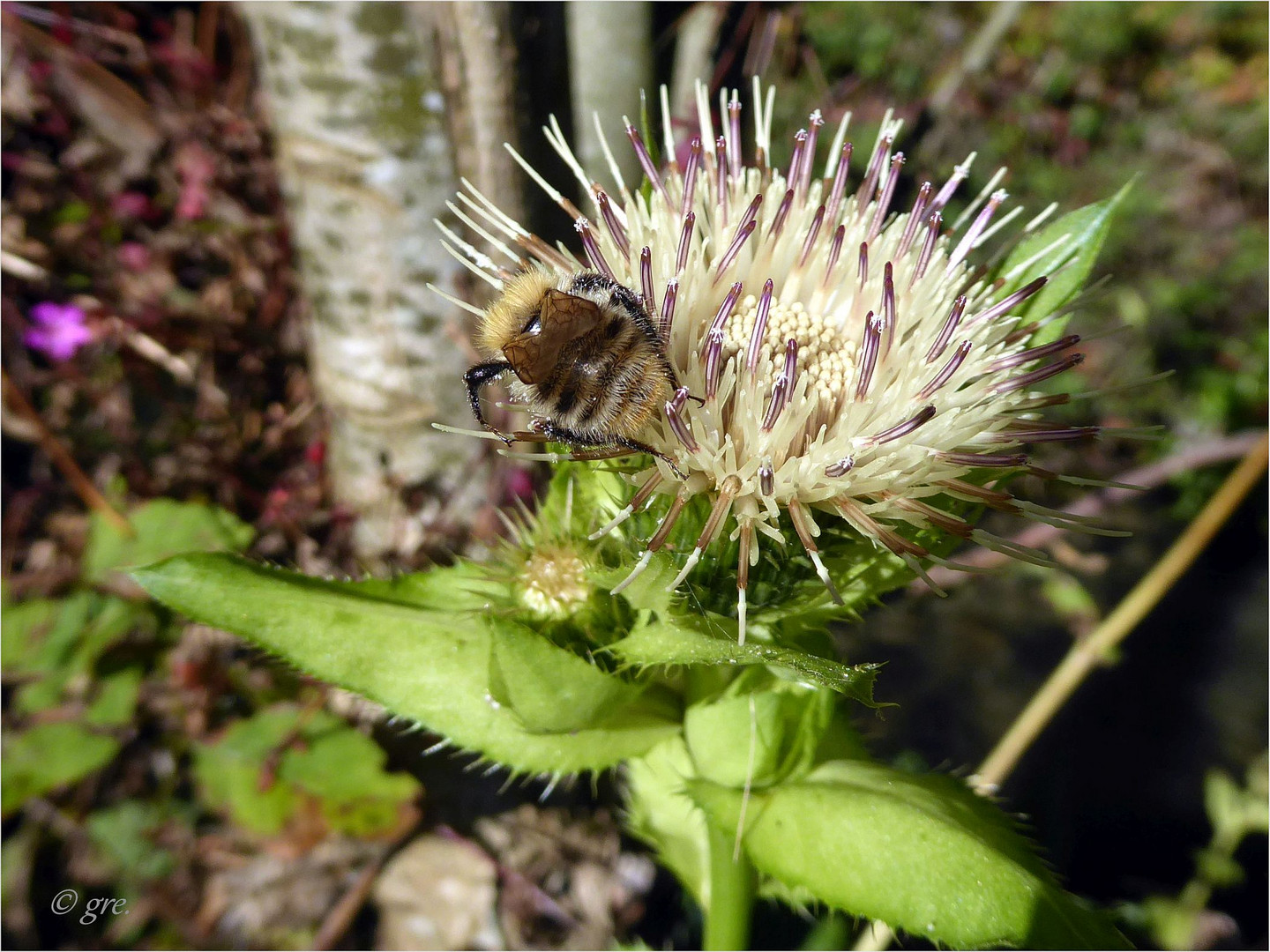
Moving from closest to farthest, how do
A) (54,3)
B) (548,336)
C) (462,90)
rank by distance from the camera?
(548,336), (462,90), (54,3)

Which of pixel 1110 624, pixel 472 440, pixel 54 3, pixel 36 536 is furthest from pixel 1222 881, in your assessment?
pixel 54 3

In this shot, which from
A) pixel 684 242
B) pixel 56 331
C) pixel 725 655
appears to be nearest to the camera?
pixel 725 655

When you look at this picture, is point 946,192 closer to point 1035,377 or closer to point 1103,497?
point 1035,377

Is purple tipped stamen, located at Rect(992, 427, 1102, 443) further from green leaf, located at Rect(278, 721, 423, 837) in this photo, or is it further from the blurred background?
green leaf, located at Rect(278, 721, 423, 837)

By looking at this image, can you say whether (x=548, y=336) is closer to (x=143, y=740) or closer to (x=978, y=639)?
(x=143, y=740)

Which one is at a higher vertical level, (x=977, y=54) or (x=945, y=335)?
(x=977, y=54)

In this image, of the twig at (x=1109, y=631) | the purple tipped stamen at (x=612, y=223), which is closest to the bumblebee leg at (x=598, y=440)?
the purple tipped stamen at (x=612, y=223)

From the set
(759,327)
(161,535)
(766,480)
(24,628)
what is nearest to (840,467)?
(766,480)
